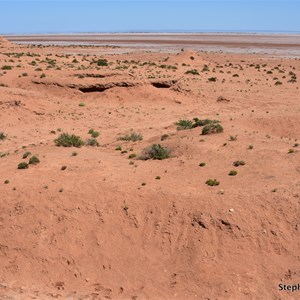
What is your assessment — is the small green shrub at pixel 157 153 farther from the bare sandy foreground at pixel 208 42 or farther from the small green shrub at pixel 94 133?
the bare sandy foreground at pixel 208 42

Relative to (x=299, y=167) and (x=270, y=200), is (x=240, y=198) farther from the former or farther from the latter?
(x=299, y=167)

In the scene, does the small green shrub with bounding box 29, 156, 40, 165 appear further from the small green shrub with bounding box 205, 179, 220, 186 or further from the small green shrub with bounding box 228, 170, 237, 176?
the small green shrub with bounding box 228, 170, 237, 176

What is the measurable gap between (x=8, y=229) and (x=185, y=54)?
39750 mm

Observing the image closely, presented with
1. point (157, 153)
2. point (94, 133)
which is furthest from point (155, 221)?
point (94, 133)

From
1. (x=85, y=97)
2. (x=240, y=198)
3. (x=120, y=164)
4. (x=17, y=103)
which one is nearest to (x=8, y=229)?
(x=120, y=164)

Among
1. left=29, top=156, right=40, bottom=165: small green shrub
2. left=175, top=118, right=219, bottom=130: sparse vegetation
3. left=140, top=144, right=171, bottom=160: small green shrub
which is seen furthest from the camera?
left=175, top=118, right=219, bottom=130: sparse vegetation

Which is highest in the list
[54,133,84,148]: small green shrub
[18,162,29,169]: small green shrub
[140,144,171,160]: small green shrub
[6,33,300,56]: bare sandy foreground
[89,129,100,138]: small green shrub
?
[18,162,29,169]: small green shrub

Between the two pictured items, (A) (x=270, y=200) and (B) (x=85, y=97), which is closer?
(A) (x=270, y=200)

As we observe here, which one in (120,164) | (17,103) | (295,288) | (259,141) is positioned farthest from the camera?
(17,103)

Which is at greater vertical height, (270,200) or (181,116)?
(270,200)

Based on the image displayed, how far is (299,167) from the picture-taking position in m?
13.4

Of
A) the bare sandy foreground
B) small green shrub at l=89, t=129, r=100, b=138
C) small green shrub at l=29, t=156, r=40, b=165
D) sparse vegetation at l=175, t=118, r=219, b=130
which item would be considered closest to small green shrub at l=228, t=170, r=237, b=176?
small green shrub at l=29, t=156, r=40, b=165

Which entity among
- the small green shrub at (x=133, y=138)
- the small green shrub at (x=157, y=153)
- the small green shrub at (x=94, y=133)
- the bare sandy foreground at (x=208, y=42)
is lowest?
the bare sandy foreground at (x=208, y=42)

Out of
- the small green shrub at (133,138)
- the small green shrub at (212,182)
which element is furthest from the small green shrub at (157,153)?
the small green shrub at (133,138)
